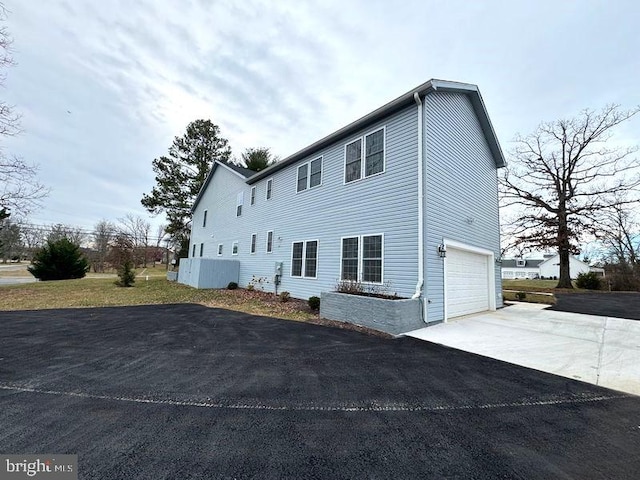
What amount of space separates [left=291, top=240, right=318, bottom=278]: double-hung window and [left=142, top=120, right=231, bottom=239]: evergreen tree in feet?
60.2

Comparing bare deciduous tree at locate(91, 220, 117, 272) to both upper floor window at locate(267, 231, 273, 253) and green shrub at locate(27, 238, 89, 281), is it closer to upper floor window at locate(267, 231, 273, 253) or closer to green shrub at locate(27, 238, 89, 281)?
green shrub at locate(27, 238, 89, 281)

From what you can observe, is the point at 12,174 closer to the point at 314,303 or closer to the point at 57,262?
the point at 57,262

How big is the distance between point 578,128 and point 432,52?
16.9 meters

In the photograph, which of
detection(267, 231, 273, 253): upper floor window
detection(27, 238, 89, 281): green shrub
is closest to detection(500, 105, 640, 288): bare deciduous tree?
detection(267, 231, 273, 253): upper floor window

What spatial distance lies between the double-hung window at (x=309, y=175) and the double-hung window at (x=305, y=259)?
245cm

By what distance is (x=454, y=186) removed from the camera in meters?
9.05

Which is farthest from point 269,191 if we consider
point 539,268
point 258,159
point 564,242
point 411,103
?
point 539,268

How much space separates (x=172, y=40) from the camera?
10.5 meters

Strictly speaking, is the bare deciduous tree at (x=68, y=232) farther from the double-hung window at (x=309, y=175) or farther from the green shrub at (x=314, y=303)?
the green shrub at (x=314, y=303)

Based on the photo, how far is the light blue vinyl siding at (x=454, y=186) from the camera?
762 centimetres

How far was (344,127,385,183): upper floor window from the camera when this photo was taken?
8.94 metres

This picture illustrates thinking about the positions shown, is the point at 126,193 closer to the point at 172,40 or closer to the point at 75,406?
the point at 172,40

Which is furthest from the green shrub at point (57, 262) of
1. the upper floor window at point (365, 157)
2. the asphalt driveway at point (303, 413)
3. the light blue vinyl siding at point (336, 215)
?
the upper floor window at point (365, 157)

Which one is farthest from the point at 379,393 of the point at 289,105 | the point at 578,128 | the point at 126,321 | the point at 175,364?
the point at 578,128
